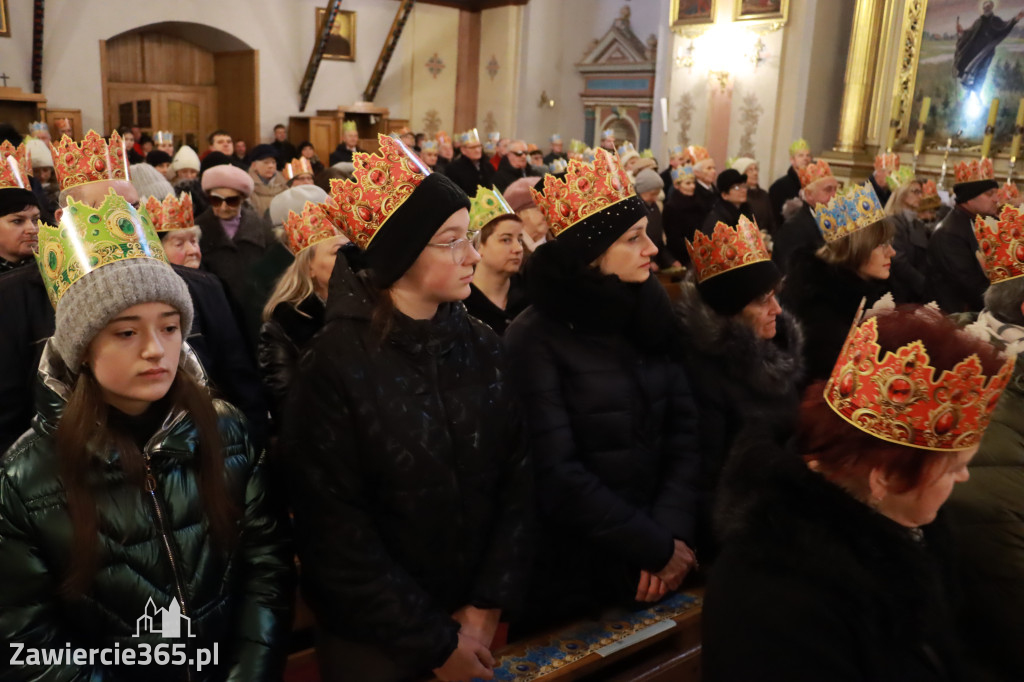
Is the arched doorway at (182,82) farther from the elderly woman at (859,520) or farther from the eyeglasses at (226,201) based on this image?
the elderly woman at (859,520)

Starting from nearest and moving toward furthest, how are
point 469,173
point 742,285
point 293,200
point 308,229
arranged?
point 742,285 < point 308,229 < point 293,200 < point 469,173

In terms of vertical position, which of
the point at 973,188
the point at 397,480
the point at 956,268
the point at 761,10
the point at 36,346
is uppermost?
the point at 761,10

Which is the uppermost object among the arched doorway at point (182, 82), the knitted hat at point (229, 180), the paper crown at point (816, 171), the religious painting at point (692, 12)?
the religious painting at point (692, 12)

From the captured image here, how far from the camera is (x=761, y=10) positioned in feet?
45.2

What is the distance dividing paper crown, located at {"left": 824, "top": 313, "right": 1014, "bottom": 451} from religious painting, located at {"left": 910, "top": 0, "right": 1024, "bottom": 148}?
1229 cm

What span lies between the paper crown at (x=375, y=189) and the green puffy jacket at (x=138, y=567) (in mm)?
580

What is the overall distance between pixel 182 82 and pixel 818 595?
57.4ft

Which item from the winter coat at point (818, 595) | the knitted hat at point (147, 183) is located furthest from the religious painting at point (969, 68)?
the winter coat at point (818, 595)

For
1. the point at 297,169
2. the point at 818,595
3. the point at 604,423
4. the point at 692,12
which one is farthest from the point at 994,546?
the point at 692,12

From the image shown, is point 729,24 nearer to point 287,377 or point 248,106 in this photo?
point 248,106

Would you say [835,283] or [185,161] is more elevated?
[185,161]

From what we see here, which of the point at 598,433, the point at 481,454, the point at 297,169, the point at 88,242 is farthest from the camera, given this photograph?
the point at 297,169

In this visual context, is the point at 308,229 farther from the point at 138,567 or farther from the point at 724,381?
the point at 138,567

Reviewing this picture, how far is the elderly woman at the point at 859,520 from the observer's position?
1.45 meters
